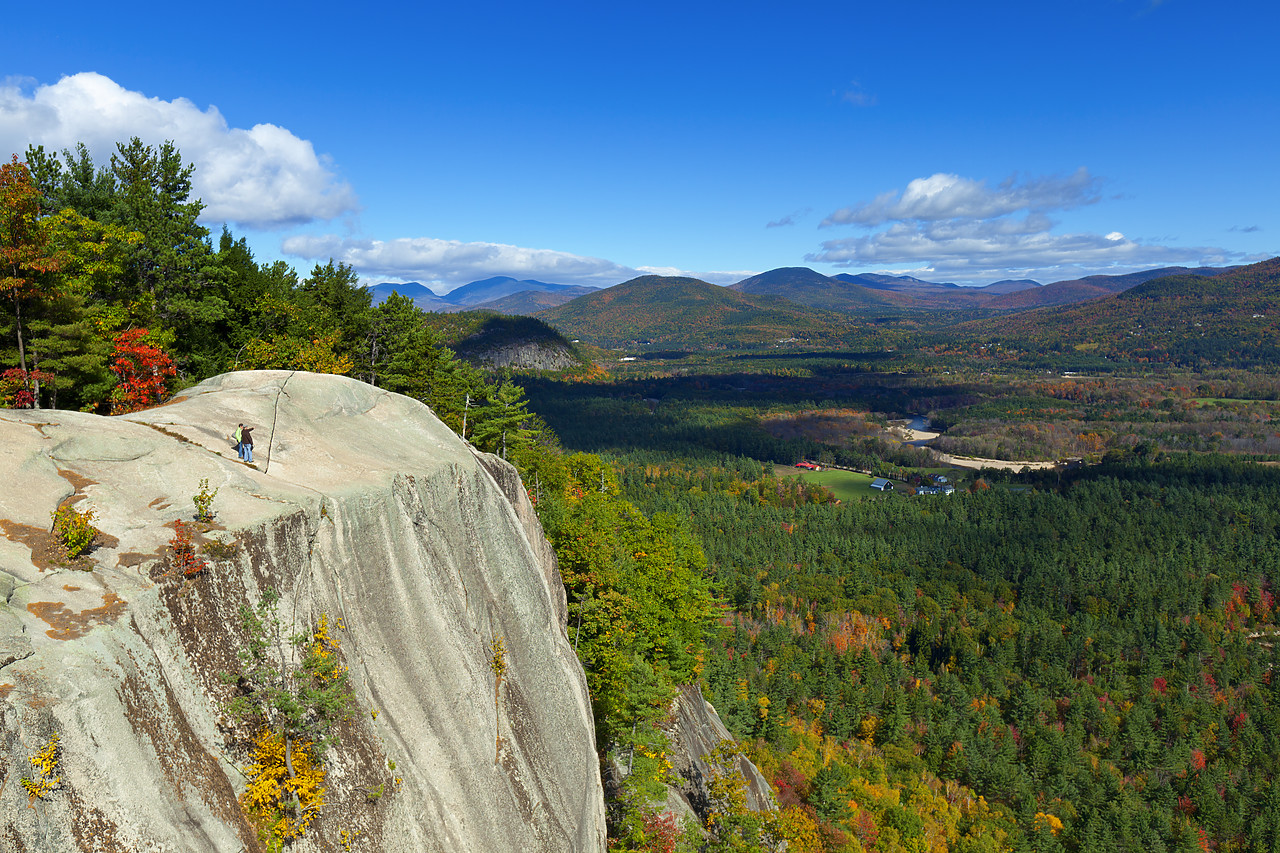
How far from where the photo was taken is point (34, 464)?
14961 mm

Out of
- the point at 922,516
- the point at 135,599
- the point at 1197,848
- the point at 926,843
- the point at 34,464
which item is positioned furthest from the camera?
the point at 922,516

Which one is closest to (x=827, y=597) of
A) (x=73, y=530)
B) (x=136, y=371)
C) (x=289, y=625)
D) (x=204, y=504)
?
(x=136, y=371)

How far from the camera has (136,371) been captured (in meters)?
Result: 29.8

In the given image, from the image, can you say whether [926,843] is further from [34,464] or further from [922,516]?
[922,516]

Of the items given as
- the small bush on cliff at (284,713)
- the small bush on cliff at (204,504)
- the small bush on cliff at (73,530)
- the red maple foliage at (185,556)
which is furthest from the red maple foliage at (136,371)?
the small bush on cliff at (284,713)

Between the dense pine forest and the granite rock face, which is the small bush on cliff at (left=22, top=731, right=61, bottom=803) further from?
the dense pine forest

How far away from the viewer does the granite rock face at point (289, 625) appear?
10.8 m

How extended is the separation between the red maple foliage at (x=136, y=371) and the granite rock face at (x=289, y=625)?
5.59m

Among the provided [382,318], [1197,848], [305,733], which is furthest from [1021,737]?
[305,733]

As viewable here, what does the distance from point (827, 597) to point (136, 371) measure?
412 ft

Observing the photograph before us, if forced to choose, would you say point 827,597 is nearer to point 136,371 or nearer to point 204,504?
point 136,371

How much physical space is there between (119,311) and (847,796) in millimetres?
72309

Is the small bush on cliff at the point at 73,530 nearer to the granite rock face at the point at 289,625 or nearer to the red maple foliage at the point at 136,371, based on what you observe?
the granite rock face at the point at 289,625

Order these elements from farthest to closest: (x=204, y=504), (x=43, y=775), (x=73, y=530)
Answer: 1. (x=204, y=504)
2. (x=73, y=530)
3. (x=43, y=775)
